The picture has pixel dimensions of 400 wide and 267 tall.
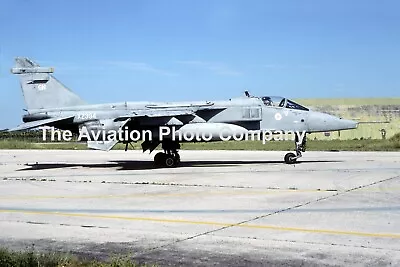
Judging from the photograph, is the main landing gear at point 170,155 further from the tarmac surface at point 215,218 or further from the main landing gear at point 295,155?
the main landing gear at point 295,155

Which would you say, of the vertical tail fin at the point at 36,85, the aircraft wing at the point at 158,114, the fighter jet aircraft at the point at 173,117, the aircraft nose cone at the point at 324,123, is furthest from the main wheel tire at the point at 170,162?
the aircraft nose cone at the point at 324,123

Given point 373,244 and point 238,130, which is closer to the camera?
point 373,244

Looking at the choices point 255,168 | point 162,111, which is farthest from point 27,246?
point 162,111

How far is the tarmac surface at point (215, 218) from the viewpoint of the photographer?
6473 millimetres

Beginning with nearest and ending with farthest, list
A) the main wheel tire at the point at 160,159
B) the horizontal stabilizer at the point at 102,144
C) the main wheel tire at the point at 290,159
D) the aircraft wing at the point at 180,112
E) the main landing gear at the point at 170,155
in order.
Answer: the horizontal stabilizer at the point at 102,144 → the aircraft wing at the point at 180,112 → the main wheel tire at the point at 290,159 → the main landing gear at the point at 170,155 → the main wheel tire at the point at 160,159

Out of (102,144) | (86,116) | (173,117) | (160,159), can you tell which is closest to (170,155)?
(160,159)

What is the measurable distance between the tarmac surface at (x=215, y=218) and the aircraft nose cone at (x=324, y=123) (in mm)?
4314

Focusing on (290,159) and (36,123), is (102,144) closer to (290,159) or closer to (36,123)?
(36,123)

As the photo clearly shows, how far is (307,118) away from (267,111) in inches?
63.9

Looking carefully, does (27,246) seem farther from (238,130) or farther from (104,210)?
(238,130)

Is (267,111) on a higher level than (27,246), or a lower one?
higher

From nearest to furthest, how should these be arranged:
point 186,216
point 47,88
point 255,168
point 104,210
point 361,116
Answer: point 186,216
point 104,210
point 255,168
point 47,88
point 361,116

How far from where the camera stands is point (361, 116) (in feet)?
299

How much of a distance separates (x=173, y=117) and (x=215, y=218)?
1121 cm
